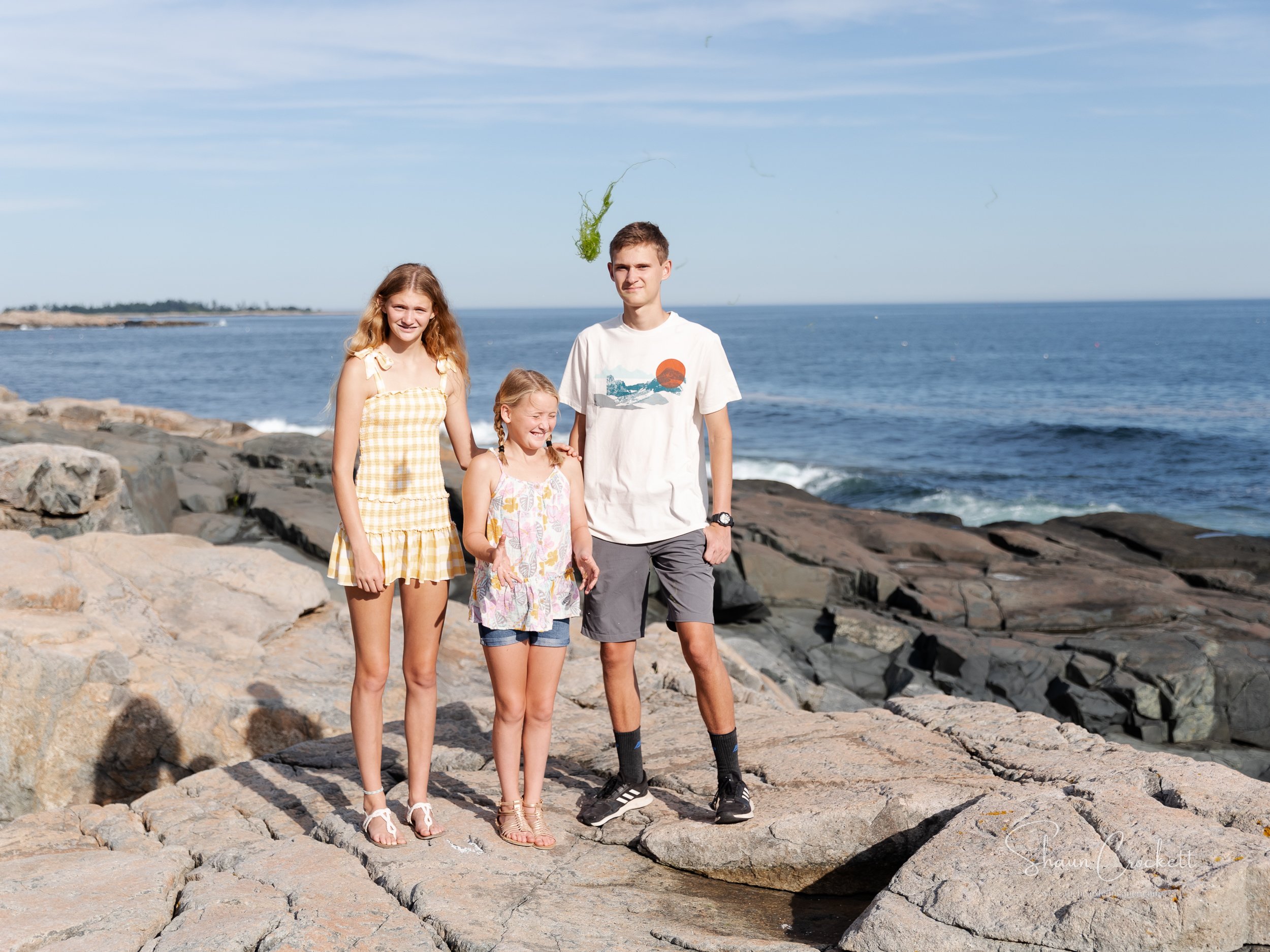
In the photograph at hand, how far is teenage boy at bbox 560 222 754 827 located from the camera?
412cm

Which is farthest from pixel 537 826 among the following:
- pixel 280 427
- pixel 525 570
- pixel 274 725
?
pixel 280 427

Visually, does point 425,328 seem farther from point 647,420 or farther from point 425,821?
point 425,821

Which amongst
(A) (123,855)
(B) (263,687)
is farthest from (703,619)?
(B) (263,687)

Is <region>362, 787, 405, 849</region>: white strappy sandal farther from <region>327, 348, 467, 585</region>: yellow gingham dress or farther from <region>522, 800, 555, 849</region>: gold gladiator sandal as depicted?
<region>327, 348, 467, 585</region>: yellow gingham dress

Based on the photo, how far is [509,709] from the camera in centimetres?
401

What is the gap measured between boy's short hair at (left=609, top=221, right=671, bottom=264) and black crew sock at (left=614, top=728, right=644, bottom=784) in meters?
2.04

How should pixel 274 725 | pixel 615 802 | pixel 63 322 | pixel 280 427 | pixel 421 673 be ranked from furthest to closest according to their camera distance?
pixel 63 322, pixel 280 427, pixel 274 725, pixel 615 802, pixel 421 673

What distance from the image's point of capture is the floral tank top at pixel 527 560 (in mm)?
3896

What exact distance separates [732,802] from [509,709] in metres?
0.97

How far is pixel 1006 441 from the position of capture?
104 feet

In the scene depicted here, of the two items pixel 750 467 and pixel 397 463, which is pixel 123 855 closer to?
pixel 397 463

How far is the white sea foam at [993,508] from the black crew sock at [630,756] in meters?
18.2

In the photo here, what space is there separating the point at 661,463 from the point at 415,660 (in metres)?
1.28

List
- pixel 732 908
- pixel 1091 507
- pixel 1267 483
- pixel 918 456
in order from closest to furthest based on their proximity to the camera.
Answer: pixel 732 908 < pixel 1091 507 < pixel 1267 483 < pixel 918 456
